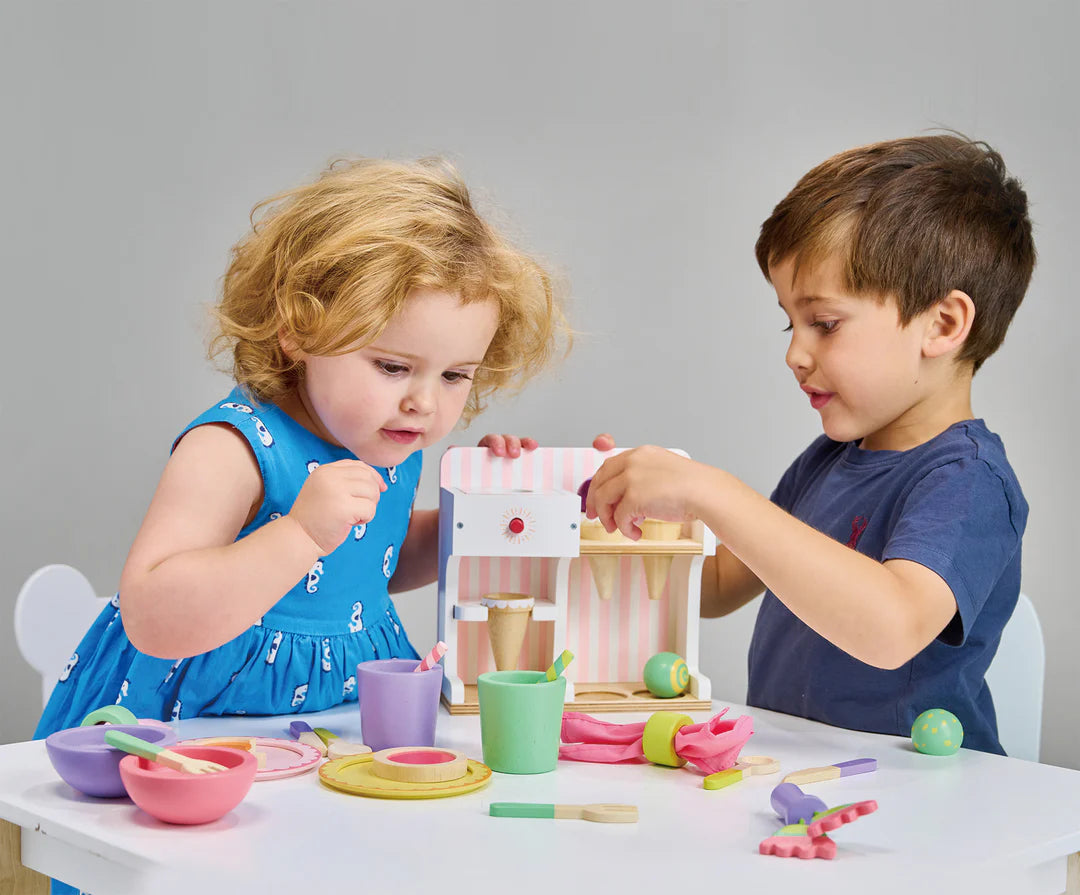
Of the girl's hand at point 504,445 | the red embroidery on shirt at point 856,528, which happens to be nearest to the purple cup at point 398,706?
the girl's hand at point 504,445

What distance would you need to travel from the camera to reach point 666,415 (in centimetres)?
209

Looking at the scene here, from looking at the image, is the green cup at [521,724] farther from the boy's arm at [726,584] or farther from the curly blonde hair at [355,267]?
the boy's arm at [726,584]

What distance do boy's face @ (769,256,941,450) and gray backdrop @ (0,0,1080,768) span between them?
0.84 meters

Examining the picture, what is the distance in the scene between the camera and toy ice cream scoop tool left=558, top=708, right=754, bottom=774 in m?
0.87

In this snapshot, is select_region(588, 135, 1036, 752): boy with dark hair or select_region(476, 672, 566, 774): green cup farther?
select_region(588, 135, 1036, 752): boy with dark hair

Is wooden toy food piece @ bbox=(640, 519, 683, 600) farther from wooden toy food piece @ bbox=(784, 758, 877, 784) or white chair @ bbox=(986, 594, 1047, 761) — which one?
white chair @ bbox=(986, 594, 1047, 761)

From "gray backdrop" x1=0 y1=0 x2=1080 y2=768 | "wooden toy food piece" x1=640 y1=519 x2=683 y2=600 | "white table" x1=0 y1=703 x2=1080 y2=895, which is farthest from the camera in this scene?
"gray backdrop" x1=0 y1=0 x2=1080 y2=768

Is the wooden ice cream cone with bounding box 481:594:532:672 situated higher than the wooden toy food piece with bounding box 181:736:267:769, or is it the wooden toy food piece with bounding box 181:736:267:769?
the wooden ice cream cone with bounding box 481:594:532:672

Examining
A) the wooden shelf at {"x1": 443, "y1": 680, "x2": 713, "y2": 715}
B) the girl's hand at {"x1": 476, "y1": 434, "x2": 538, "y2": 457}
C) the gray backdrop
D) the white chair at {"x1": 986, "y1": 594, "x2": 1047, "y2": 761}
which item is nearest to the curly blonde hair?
the girl's hand at {"x1": 476, "y1": 434, "x2": 538, "y2": 457}

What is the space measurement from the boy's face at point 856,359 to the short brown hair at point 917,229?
2 centimetres

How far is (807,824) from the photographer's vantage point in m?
0.74

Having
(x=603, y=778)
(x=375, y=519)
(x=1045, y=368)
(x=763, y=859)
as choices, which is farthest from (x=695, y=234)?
(x=763, y=859)

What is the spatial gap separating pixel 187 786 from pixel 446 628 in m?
0.42

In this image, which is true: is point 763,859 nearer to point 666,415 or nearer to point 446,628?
point 446,628
